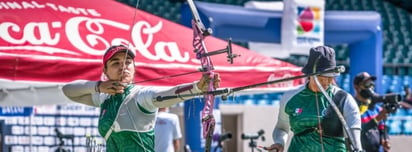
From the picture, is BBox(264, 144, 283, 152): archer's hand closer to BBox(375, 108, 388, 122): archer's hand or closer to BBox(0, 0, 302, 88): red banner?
BBox(0, 0, 302, 88): red banner

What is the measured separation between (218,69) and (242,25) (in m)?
4.73

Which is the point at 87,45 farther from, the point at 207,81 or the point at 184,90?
the point at 207,81

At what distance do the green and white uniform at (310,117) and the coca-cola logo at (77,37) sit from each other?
169 centimetres

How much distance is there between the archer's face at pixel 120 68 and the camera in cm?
574

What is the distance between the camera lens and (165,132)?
35.1 ft

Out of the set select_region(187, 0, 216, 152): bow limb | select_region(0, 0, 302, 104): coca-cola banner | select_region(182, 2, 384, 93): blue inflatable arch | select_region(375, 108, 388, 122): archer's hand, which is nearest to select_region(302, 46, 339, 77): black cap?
select_region(187, 0, 216, 152): bow limb

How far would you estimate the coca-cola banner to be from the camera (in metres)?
8.05

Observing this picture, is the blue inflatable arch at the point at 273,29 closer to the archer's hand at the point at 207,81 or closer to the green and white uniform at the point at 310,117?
the green and white uniform at the point at 310,117

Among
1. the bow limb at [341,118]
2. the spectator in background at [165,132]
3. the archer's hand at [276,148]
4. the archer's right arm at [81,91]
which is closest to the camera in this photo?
the bow limb at [341,118]

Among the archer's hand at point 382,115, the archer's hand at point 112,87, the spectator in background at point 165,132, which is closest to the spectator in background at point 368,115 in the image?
the archer's hand at point 382,115

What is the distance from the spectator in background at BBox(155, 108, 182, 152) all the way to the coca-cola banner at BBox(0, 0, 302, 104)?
135 cm

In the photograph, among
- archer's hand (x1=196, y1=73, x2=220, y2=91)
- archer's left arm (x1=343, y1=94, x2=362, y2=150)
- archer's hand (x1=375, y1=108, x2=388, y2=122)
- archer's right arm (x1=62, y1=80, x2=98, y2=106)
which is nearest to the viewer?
archer's hand (x1=196, y1=73, x2=220, y2=91)

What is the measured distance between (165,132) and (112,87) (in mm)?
5099

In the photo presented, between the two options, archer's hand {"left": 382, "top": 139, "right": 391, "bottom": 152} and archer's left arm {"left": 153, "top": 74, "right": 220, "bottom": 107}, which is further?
archer's hand {"left": 382, "top": 139, "right": 391, "bottom": 152}
